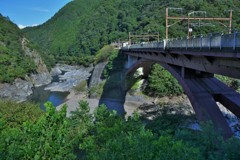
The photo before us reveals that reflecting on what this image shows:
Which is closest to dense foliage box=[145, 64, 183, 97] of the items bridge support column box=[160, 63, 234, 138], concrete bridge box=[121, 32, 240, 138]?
concrete bridge box=[121, 32, 240, 138]

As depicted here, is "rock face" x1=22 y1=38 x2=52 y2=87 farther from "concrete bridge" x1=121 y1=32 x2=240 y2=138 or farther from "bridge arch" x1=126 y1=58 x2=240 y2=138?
"bridge arch" x1=126 y1=58 x2=240 y2=138

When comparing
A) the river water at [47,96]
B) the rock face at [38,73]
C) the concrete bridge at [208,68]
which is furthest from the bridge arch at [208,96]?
the rock face at [38,73]

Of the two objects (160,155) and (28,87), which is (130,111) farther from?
(28,87)

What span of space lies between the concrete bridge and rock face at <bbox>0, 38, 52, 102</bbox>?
4087cm

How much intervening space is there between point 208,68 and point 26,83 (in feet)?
184

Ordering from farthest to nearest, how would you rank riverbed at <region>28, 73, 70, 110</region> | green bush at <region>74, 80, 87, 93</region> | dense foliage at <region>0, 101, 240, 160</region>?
green bush at <region>74, 80, 87, 93</region> < riverbed at <region>28, 73, 70, 110</region> < dense foliage at <region>0, 101, 240, 160</region>

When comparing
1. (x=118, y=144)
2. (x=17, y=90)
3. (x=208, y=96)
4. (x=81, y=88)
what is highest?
(x=208, y=96)

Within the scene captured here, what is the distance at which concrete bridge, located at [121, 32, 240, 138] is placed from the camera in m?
11.4

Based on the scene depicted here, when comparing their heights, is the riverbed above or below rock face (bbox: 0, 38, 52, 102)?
below

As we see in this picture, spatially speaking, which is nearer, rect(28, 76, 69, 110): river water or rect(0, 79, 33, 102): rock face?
rect(28, 76, 69, 110): river water

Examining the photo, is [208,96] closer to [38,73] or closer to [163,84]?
[163,84]

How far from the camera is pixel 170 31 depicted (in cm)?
6328

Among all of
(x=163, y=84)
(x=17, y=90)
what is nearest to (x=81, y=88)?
(x=17, y=90)

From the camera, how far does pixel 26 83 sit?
62.0m
